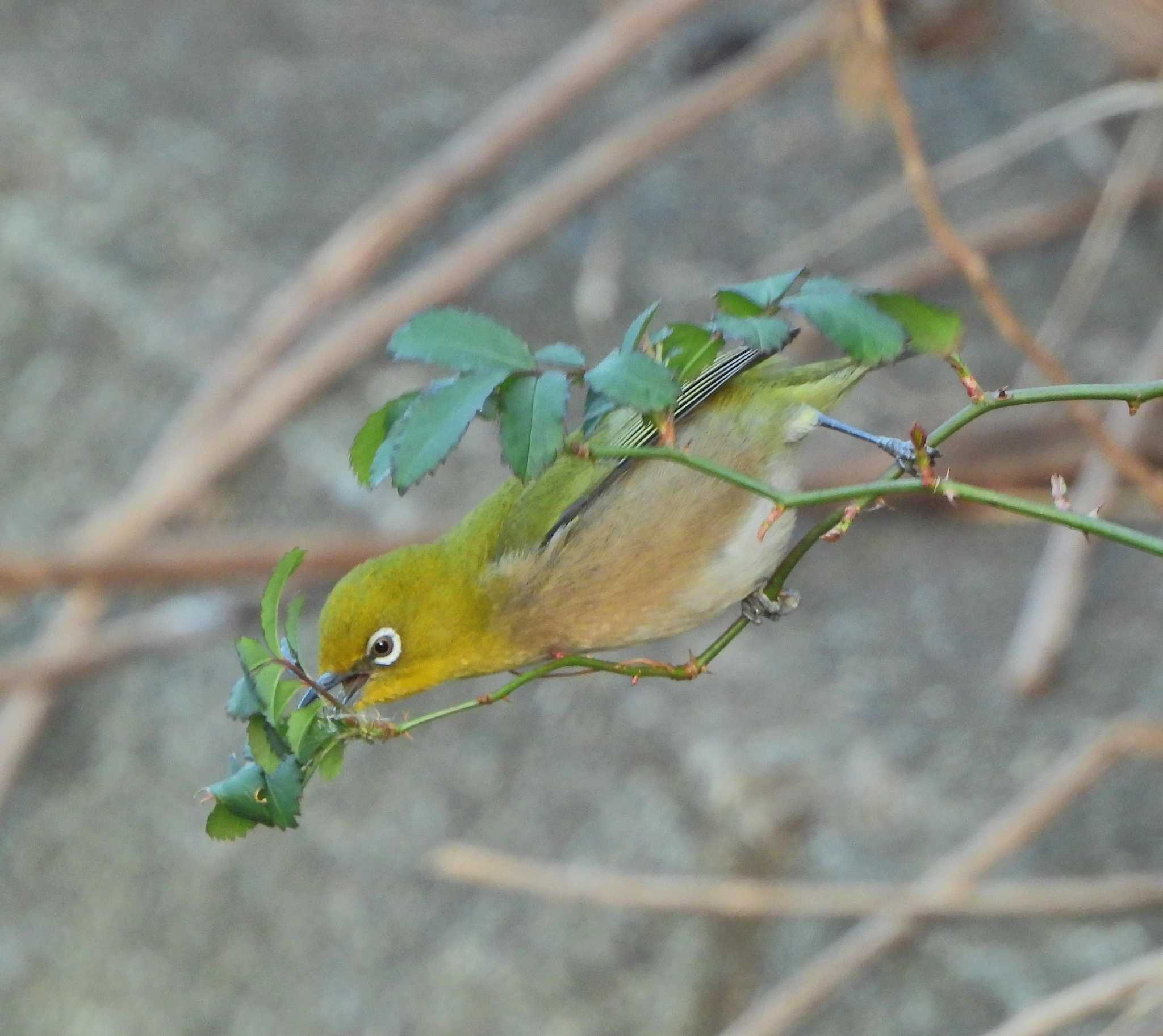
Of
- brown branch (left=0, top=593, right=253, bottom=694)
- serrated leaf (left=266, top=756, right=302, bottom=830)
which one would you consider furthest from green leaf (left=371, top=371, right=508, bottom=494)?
brown branch (left=0, top=593, right=253, bottom=694)

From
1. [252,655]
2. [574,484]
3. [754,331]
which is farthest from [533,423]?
[574,484]

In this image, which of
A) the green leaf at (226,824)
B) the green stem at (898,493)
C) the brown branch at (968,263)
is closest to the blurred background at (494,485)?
the brown branch at (968,263)

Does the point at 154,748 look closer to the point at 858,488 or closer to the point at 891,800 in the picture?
the point at 891,800

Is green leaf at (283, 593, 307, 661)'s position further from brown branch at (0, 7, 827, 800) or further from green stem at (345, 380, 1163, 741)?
brown branch at (0, 7, 827, 800)

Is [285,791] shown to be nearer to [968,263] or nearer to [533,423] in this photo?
[533,423]

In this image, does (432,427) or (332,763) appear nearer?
(432,427)
